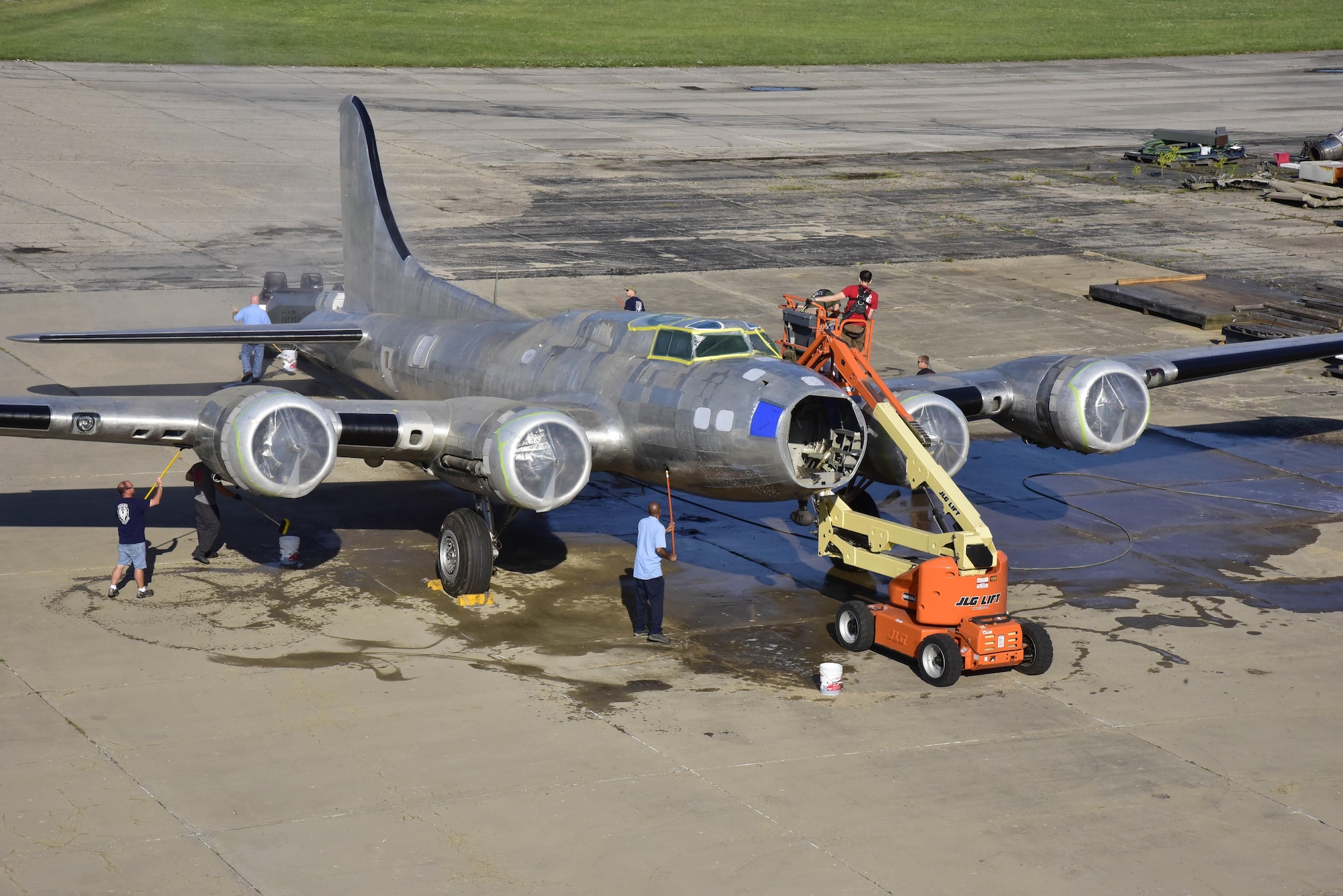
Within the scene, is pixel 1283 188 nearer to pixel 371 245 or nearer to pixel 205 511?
pixel 371 245

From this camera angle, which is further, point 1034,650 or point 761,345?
point 761,345

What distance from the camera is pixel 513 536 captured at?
2220 centimetres

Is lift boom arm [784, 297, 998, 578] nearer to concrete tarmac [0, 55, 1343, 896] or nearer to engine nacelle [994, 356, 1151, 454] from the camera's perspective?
concrete tarmac [0, 55, 1343, 896]

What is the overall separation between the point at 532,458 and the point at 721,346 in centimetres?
293

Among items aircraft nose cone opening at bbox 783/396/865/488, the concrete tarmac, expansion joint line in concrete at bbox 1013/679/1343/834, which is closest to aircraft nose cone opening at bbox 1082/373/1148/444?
the concrete tarmac

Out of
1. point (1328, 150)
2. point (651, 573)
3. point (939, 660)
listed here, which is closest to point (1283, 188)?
point (1328, 150)

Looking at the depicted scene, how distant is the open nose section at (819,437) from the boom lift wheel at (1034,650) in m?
2.80

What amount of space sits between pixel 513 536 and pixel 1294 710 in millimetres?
10803

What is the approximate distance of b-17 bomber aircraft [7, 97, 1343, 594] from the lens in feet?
59.7

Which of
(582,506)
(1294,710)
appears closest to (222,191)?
(582,506)

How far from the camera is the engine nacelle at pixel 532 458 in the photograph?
1827 cm

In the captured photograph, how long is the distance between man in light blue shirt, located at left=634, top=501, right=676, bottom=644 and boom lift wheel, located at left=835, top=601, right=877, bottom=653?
6.91 feet

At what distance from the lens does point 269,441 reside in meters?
18.0

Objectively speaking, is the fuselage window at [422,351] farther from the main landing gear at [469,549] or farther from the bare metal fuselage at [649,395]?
the main landing gear at [469,549]
